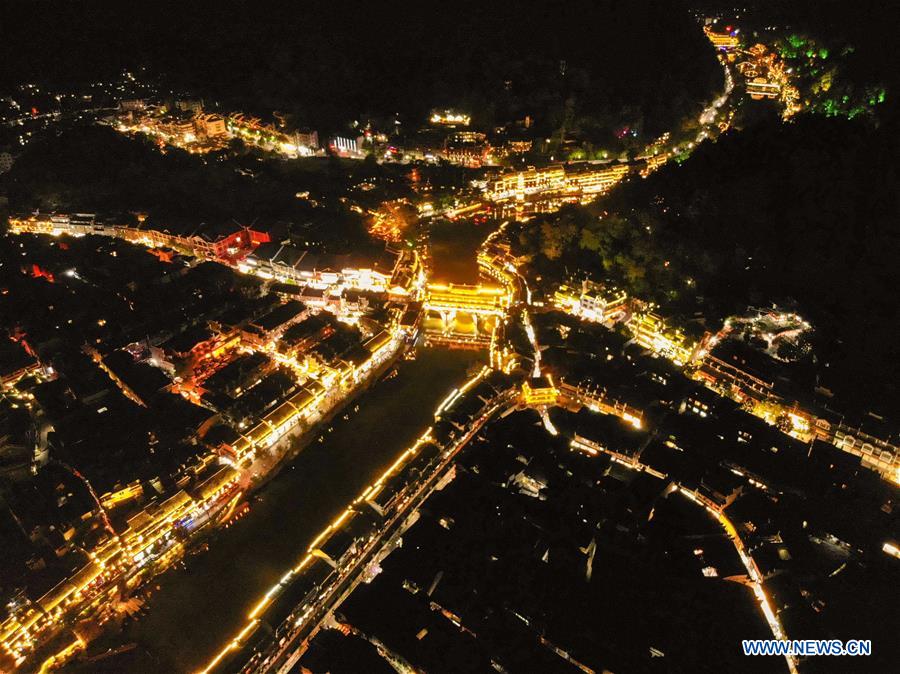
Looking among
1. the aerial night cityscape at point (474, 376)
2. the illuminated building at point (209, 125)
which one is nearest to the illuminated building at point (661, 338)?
the aerial night cityscape at point (474, 376)

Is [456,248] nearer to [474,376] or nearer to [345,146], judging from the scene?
[474,376]

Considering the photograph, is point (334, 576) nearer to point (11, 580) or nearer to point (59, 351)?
point (11, 580)

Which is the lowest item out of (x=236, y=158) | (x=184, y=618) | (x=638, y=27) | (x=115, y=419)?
(x=184, y=618)

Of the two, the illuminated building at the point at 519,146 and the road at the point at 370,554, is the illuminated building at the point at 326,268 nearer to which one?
the road at the point at 370,554

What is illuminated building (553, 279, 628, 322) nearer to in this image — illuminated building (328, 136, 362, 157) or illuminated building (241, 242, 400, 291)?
illuminated building (241, 242, 400, 291)

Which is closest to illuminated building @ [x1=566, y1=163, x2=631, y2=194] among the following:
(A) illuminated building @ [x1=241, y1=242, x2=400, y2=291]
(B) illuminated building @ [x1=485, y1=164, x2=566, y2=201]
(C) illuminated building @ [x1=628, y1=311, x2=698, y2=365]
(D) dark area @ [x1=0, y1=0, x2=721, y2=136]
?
(B) illuminated building @ [x1=485, y1=164, x2=566, y2=201]

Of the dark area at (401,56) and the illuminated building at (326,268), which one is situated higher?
the dark area at (401,56)

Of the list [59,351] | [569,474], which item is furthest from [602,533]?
[59,351]
